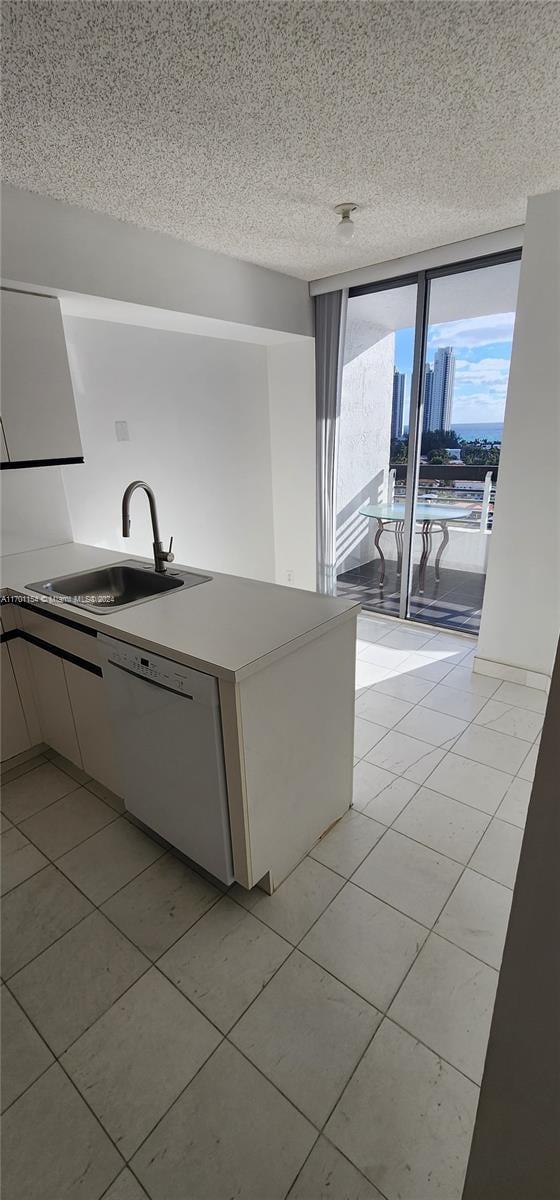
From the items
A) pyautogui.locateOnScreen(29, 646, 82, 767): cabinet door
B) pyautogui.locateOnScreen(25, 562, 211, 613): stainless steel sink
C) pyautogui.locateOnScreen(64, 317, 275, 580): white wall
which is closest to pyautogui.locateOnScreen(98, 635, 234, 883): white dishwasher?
pyautogui.locateOnScreen(29, 646, 82, 767): cabinet door

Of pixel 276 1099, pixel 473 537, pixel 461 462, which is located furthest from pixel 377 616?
pixel 276 1099

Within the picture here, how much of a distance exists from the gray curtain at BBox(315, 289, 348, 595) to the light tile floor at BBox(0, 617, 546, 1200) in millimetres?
2267

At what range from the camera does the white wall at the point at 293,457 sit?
3.89 m

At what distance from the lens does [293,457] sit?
4094 mm

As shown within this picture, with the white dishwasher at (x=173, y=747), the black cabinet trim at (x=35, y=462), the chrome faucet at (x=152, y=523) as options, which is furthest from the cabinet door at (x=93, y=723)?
the black cabinet trim at (x=35, y=462)

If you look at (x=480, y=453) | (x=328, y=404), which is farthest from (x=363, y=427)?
(x=480, y=453)

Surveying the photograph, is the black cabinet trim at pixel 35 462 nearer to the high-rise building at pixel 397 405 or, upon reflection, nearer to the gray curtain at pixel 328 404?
the gray curtain at pixel 328 404

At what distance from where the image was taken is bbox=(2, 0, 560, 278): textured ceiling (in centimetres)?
125

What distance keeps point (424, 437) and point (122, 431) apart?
79.5 inches

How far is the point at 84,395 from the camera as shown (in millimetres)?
2768

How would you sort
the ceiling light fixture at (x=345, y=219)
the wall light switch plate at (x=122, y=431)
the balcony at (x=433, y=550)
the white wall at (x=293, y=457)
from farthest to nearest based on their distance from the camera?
the white wall at (x=293, y=457) → the balcony at (x=433, y=550) → the wall light switch plate at (x=122, y=431) → the ceiling light fixture at (x=345, y=219)

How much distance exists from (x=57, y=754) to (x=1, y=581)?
92cm

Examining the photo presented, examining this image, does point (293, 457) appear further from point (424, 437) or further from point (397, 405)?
point (424, 437)

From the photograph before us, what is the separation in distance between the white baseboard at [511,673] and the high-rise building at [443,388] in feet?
5.20
